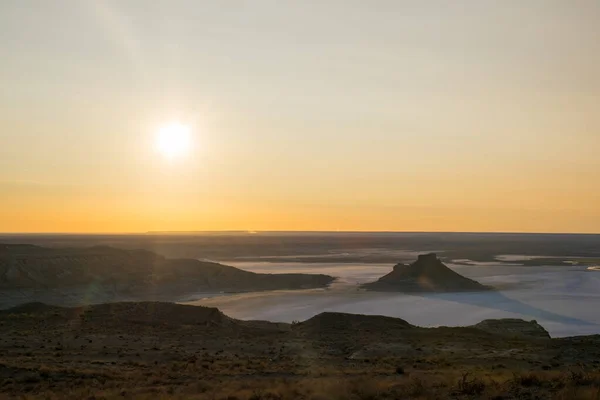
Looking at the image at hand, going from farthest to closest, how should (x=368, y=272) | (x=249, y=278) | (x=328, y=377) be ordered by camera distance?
(x=368, y=272) < (x=249, y=278) < (x=328, y=377)

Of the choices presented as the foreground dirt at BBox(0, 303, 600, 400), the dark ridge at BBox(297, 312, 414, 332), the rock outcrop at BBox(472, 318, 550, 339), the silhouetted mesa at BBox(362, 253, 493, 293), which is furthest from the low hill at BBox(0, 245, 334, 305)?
the rock outcrop at BBox(472, 318, 550, 339)

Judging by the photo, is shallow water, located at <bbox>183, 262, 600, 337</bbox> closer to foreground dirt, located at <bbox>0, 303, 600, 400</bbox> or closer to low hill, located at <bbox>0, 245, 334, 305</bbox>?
low hill, located at <bbox>0, 245, 334, 305</bbox>

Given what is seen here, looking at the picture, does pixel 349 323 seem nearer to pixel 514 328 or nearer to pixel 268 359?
pixel 514 328

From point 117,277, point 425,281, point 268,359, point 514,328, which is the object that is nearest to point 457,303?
point 425,281

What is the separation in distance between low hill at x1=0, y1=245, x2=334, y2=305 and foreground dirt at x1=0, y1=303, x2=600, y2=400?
95.8ft

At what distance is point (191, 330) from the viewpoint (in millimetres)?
36531

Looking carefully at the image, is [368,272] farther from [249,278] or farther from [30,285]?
[30,285]

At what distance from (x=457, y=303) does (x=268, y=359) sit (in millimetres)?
41211

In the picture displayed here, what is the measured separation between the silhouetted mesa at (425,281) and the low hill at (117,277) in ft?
32.2

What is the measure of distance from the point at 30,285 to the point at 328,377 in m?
57.6

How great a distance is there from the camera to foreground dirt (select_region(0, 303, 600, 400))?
16375mm

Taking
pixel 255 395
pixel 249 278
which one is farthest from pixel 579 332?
pixel 249 278

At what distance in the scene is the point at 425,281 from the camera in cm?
7906

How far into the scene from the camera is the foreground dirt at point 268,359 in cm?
1638
